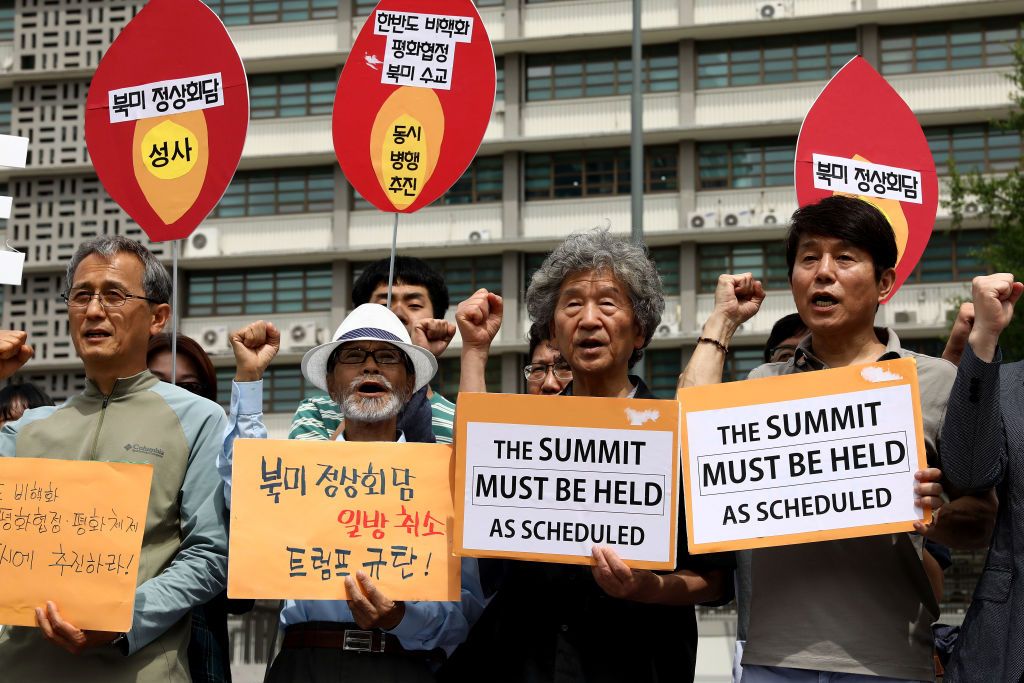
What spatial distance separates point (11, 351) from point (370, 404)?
1.16 metres

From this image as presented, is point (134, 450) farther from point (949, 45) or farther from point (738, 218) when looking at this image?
point (949, 45)

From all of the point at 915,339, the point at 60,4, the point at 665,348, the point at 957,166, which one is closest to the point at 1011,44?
the point at 957,166

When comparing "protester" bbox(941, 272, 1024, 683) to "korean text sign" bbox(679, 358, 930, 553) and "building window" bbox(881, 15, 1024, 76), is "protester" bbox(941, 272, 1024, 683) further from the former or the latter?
"building window" bbox(881, 15, 1024, 76)

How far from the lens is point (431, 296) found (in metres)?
5.29

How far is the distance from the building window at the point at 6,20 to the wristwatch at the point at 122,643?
29458mm

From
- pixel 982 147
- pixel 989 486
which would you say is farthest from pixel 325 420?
pixel 982 147

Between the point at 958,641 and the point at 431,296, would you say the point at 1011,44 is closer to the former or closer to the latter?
the point at 431,296

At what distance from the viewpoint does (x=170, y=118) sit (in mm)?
5246

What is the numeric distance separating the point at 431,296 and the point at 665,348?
73.0ft

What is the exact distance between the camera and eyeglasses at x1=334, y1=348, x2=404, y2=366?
3.91m

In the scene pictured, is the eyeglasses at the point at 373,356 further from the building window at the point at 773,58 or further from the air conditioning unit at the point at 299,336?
the building window at the point at 773,58

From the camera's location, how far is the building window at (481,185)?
28375mm

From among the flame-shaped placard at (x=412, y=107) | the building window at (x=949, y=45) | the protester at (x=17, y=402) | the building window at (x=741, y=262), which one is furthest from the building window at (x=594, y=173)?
the protester at (x=17, y=402)

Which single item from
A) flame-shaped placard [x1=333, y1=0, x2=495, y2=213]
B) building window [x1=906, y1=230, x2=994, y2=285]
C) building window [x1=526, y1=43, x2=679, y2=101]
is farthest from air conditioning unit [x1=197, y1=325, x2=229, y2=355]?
flame-shaped placard [x1=333, y1=0, x2=495, y2=213]
